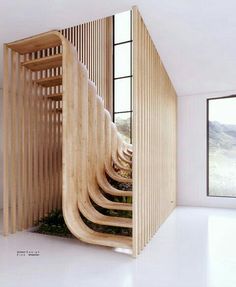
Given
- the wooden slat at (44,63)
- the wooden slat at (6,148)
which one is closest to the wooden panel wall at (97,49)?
the wooden slat at (44,63)

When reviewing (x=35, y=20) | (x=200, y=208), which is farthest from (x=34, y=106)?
(x=200, y=208)

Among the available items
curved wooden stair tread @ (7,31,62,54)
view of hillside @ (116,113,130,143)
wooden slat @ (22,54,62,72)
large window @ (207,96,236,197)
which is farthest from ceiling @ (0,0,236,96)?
view of hillside @ (116,113,130,143)

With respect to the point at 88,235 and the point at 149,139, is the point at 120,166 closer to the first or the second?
the point at 149,139

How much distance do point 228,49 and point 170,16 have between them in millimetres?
1281

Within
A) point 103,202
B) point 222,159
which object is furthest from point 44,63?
Result: point 222,159

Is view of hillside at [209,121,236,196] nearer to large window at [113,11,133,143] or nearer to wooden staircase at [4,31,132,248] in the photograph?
wooden staircase at [4,31,132,248]

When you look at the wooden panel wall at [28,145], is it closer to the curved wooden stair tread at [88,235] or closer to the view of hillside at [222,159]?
the curved wooden stair tread at [88,235]

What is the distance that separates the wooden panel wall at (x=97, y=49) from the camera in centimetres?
507

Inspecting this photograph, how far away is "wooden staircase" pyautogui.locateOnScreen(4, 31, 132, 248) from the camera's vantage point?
311cm

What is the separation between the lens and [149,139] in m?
3.38

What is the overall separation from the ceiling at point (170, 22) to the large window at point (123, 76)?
2.99 metres

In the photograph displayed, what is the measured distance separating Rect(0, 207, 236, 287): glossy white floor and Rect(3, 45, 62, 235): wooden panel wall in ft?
1.62

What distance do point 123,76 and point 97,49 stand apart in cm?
147

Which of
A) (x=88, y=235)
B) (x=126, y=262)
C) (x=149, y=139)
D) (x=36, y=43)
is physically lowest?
(x=126, y=262)
